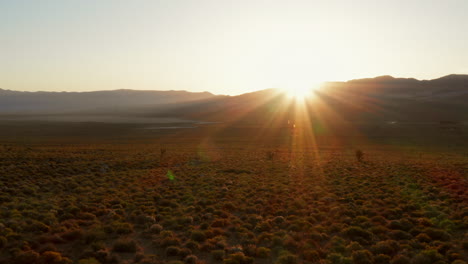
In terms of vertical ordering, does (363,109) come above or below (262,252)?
above

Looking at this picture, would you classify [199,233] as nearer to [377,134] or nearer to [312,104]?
[377,134]

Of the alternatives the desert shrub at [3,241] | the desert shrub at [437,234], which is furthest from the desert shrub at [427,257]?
the desert shrub at [3,241]

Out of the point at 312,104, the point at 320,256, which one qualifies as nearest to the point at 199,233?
the point at 320,256

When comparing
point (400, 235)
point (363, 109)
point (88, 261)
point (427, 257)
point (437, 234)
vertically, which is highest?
point (363, 109)

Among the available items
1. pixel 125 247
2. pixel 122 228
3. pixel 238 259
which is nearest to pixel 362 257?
pixel 238 259

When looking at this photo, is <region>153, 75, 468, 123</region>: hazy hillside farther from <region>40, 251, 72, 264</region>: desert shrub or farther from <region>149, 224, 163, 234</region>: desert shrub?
<region>40, 251, 72, 264</region>: desert shrub

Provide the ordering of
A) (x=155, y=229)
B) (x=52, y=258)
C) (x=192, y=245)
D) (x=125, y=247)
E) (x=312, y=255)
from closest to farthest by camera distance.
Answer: (x=52, y=258)
(x=312, y=255)
(x=125, y=247)
(x=192, y=245)
(x=155, y=229)

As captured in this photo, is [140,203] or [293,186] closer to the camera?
[140,203]

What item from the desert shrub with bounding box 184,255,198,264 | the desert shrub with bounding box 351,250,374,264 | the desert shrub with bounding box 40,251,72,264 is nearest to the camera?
the desert shrub with bounding box 40,251,72,264

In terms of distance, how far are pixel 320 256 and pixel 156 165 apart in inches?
1089

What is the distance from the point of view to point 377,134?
84000 millimetres

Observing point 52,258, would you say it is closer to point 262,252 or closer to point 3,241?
point 3,241

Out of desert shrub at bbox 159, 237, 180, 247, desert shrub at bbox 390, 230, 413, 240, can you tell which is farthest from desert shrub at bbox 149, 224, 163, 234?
desert shrub at bbox 390, 230, 413, 240

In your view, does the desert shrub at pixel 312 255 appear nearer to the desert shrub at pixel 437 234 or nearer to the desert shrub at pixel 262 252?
the desert shrub at pixel 262 252
